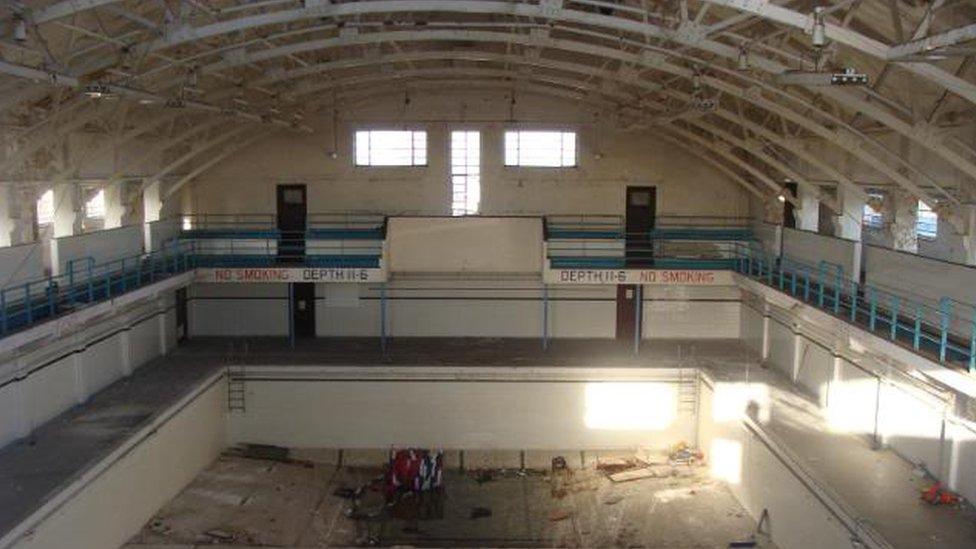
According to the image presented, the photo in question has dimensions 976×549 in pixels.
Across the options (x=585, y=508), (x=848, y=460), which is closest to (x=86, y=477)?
(x=585, y=508)

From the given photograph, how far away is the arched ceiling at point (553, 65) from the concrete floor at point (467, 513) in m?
7.45

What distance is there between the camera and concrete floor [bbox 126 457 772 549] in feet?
60.3

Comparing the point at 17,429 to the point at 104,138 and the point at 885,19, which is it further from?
the point at 885,19

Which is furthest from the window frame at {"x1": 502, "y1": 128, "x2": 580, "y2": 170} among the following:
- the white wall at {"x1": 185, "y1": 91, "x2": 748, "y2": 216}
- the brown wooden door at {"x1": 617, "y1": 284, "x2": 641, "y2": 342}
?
the brown wooden door at {"x1": 617, "y1": 284, "x2": 641, "y2": 342}

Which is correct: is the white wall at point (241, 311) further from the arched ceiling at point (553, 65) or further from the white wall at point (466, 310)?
the arched ceiling at point (553, 65)

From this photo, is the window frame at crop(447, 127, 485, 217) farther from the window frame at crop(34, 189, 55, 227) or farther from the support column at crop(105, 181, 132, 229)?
the window frame at crop(34, 189, 55, 227)

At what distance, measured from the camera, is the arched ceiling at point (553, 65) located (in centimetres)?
1331

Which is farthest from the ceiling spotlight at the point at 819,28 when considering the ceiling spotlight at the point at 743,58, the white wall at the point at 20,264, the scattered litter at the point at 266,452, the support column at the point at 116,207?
the support column at the point at 116,207

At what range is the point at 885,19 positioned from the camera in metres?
13.5

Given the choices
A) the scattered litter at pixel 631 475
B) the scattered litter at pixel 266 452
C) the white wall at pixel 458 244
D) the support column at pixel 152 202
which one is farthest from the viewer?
the white wall at pixel 458 244

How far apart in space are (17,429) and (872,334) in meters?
15.8

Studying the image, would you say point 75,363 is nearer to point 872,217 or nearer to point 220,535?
point 220,535

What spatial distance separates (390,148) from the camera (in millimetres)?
27484

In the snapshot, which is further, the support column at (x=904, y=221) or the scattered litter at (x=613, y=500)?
the scattered litter at (x=613, y=500)
